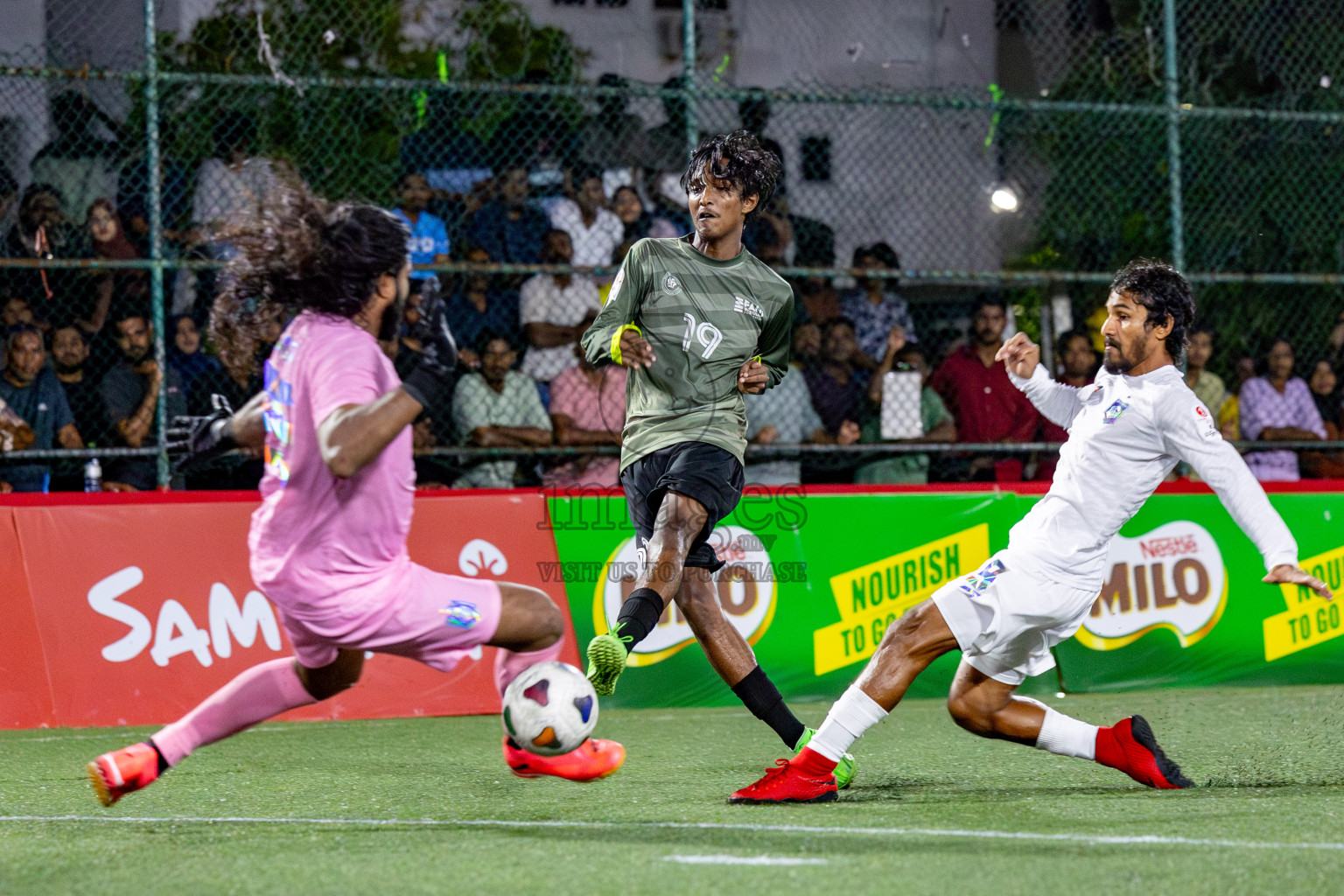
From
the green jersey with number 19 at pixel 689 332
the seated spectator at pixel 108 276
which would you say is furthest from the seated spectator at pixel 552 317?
the green jersey with number 19 at pixel 689 332

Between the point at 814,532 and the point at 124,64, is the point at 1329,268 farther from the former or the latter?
the point at 124,64

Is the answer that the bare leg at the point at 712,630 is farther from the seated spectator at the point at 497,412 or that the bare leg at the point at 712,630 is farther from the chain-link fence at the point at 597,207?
the seated spectator at the point at 497,412

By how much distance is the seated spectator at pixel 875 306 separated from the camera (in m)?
10.2

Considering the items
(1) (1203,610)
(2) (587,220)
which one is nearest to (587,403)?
(2) (587,220)

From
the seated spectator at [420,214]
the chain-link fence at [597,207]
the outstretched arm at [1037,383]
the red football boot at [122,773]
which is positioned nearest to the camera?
the red football boot at [122,773]

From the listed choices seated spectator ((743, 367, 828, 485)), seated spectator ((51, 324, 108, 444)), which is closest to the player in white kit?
seated spectator ((743, 367, 828, 485))

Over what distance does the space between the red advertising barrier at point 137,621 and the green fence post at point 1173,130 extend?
5279 mm

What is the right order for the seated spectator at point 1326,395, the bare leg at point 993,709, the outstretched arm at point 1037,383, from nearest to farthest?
the bare leg at point 993,709, the outstretched arm at point 1037,383, the seated spectator at point 1326,395

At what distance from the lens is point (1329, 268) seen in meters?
10.7

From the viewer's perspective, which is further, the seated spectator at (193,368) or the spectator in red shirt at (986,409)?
the spectator in red shirt at (986,409)

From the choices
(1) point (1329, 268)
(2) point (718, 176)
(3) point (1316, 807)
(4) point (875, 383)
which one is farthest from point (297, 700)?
(1) point (1329, 268)

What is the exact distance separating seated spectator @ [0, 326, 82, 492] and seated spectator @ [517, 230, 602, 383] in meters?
2.67

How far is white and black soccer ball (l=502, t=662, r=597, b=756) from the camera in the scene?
4.21 m

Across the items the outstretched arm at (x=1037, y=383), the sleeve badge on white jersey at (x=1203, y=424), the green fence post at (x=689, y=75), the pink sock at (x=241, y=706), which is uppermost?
the green fence post at (x=689, y=75)
